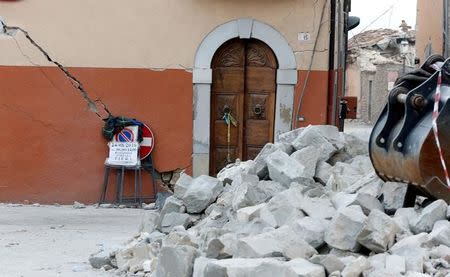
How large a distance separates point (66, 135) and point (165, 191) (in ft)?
5.11

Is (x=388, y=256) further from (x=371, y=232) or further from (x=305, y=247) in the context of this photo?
(x=305, y=247)

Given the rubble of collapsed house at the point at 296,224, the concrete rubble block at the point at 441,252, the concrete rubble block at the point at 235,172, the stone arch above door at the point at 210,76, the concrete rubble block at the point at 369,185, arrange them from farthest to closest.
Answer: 1. the stone arch above door at the point at 210,76
2. the concrete rubble block at the point at 235,172
3. the concrete rubble block at the point at 369,185
4. the rubble of collapsed house at the point at 296,224
5. the concrete rubble block at the point at 441,252

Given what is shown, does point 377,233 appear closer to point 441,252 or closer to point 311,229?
point 441,252

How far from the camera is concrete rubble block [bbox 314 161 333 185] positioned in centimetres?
774

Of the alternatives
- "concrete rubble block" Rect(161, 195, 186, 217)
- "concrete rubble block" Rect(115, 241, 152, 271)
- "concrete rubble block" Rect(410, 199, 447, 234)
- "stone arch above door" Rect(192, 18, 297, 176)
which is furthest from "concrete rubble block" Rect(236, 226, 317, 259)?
"stone arch above door" Rect(192, 18, 297, 176)

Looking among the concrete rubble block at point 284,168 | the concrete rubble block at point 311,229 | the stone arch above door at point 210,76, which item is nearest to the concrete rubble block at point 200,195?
the concrete rubble block at point 284,168

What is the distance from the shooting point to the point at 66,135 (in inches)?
487

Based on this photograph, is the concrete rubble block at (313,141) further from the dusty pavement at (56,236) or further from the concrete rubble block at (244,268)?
the concrete rubble block at (244,268)

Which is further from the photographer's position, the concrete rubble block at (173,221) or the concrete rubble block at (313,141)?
the concrete rubble block at (313,141)

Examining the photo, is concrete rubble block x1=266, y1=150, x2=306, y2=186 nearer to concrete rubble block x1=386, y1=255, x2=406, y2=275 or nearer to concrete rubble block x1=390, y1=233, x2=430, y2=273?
concrete rubble block x1=390, y1=233, x2=430, y2=273

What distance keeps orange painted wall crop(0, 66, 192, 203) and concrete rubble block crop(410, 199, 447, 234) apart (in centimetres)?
678

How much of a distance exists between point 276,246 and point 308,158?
82.6 inches

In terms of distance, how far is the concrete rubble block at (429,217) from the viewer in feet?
18.9

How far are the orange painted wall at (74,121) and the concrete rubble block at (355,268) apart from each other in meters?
7.23
